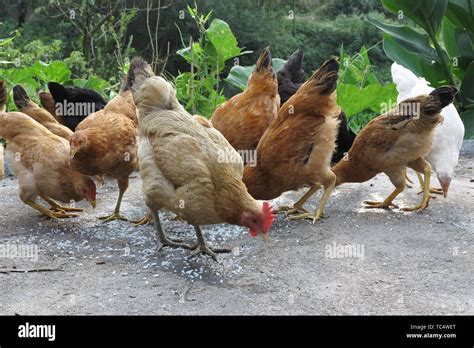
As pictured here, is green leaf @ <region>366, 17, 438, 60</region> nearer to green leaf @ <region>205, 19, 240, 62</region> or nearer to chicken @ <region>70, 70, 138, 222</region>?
green leaf @ <region>205, 19, 240, 62</region>

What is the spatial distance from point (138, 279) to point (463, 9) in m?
4.97

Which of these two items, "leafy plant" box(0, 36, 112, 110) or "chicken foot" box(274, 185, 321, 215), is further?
"leafy plant" box(0, 36, 112, 110)

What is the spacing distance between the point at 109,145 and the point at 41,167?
585 millimetres

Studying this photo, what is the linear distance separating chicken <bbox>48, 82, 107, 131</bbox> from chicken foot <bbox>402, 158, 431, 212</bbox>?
3339 millimetres

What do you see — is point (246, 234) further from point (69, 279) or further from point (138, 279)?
point (69, 279)

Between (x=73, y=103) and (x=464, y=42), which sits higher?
(x=464, y=42)

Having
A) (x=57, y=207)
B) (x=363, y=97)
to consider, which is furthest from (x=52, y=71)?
(x=363, y=97)

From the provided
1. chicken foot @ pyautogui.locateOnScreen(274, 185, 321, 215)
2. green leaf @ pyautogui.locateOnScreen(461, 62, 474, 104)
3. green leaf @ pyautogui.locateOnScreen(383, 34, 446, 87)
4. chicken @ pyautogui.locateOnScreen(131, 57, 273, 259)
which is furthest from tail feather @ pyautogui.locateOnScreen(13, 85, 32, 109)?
green leaf @ pyautogui.locateOnScreen(461, 62, 474, 104)

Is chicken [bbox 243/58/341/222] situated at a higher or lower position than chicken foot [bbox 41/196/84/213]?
higher

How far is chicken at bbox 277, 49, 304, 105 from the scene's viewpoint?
6.07 m

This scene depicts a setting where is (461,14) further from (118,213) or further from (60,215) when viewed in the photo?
(60,215)

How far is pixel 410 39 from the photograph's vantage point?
6.51m

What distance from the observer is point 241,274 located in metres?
3.56

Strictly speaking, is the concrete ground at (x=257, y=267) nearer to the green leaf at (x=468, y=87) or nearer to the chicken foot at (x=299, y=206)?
the chicken foot at (x=299, y=206)
